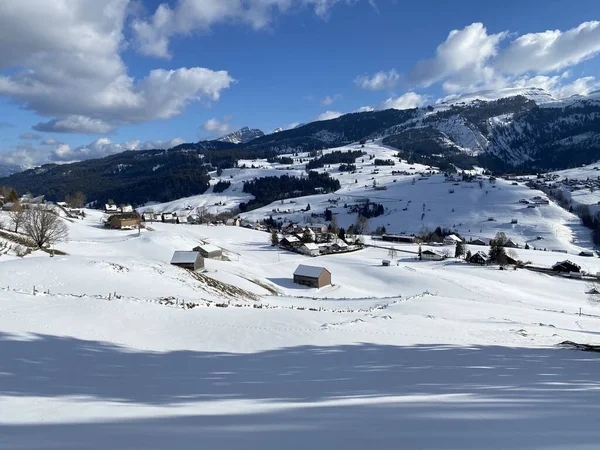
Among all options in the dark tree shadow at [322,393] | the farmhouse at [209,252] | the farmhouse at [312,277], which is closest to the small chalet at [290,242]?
the farmhouse at [209,252]

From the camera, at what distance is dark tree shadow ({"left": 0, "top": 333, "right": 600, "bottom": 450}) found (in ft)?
17.2

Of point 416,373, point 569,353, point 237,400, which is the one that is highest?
point 237,400

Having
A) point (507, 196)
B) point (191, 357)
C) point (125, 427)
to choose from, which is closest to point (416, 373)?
point (191, 357)

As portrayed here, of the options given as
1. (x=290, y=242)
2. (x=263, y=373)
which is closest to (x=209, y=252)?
(x=290, y=242)

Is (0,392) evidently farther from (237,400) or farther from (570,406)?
(570,406)

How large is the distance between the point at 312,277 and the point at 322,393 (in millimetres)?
43756

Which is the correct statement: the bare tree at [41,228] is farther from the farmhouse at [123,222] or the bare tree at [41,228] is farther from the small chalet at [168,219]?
the small chalet at [168,219]

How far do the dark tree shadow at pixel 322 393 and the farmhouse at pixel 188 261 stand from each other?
33.7 metres

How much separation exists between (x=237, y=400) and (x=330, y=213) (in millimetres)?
161572

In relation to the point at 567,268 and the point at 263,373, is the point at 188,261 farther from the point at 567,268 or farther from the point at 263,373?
the point at 567,268

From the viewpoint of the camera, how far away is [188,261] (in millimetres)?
47062

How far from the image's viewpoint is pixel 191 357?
42.4ft

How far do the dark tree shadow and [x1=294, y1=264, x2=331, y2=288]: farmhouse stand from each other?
35.9m

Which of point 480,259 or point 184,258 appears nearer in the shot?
point 184,258
